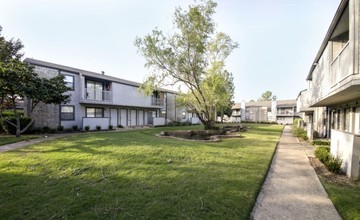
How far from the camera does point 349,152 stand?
536 cm

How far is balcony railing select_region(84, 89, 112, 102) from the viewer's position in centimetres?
1797

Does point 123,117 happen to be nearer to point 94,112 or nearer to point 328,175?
point 94,112

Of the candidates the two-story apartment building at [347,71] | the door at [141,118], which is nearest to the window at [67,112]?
the door at [141,118]

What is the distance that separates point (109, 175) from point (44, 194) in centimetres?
144

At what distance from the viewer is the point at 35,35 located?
12.9 meters

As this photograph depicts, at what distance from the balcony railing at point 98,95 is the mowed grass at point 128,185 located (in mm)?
11547

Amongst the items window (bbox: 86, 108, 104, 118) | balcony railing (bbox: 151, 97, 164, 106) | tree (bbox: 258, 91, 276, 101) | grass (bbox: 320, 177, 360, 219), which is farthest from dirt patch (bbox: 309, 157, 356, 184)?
tree (bbox: 258, 91, 276, 101)

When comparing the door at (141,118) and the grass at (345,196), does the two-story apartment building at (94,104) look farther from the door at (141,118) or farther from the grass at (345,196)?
the grass at (345,196)

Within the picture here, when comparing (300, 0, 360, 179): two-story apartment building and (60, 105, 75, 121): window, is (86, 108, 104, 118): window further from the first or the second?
(300, 0, 360, 179): two-story apartment building

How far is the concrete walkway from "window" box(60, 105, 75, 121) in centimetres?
1716

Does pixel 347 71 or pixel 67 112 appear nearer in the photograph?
pixel 347 71

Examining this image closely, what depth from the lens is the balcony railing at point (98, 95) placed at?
1797 cm

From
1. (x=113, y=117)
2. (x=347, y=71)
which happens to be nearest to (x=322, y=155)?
(x=347, y=71)

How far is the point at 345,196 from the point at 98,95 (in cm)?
1951
